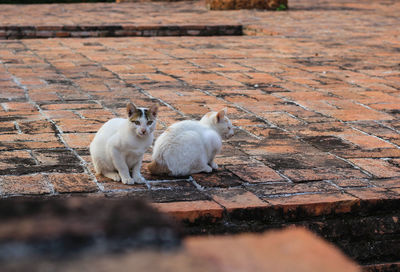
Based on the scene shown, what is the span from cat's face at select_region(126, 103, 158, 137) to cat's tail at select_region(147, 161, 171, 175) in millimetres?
283

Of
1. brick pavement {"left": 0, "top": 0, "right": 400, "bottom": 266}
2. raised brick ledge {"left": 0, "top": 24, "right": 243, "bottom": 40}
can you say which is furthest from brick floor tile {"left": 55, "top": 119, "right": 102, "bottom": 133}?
raised brick ledge {"left": 0, "top": 24, "right": 243, "bottom": 40}

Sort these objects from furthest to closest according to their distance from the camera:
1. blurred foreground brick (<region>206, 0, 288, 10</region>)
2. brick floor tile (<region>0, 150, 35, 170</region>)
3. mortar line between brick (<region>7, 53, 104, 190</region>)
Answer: blurred foreground brick (<region>206, 0, 288, 10</region>) → brick floor tile (<region>0, 150, 35, 170</region>) → mortar line between brick (<region>7, 53, 104, 190</region>)

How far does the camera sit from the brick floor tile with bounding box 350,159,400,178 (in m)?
3.83

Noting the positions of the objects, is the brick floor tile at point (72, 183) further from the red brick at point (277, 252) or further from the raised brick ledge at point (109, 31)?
the raised brick ledge at point (109, 31)

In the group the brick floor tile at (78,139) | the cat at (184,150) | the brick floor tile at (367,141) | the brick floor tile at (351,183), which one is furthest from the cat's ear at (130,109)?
the brick floor tile at (367,141)

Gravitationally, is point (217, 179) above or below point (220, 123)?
below

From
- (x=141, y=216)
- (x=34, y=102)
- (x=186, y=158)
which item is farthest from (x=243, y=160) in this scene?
(x=141, y=216)

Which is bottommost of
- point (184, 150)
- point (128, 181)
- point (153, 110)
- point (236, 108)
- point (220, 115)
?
point (236, 108)

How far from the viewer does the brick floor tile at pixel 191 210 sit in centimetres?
308

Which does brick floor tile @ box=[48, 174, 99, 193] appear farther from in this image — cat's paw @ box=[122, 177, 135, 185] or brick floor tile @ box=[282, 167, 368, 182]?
brick floor tile @ box=[282, 167, 368, 182]

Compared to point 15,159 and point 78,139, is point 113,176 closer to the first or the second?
point 15,159

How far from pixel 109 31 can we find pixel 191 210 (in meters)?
7.55

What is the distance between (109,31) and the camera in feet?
33.7

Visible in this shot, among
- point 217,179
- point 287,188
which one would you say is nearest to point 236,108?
point 217,179
